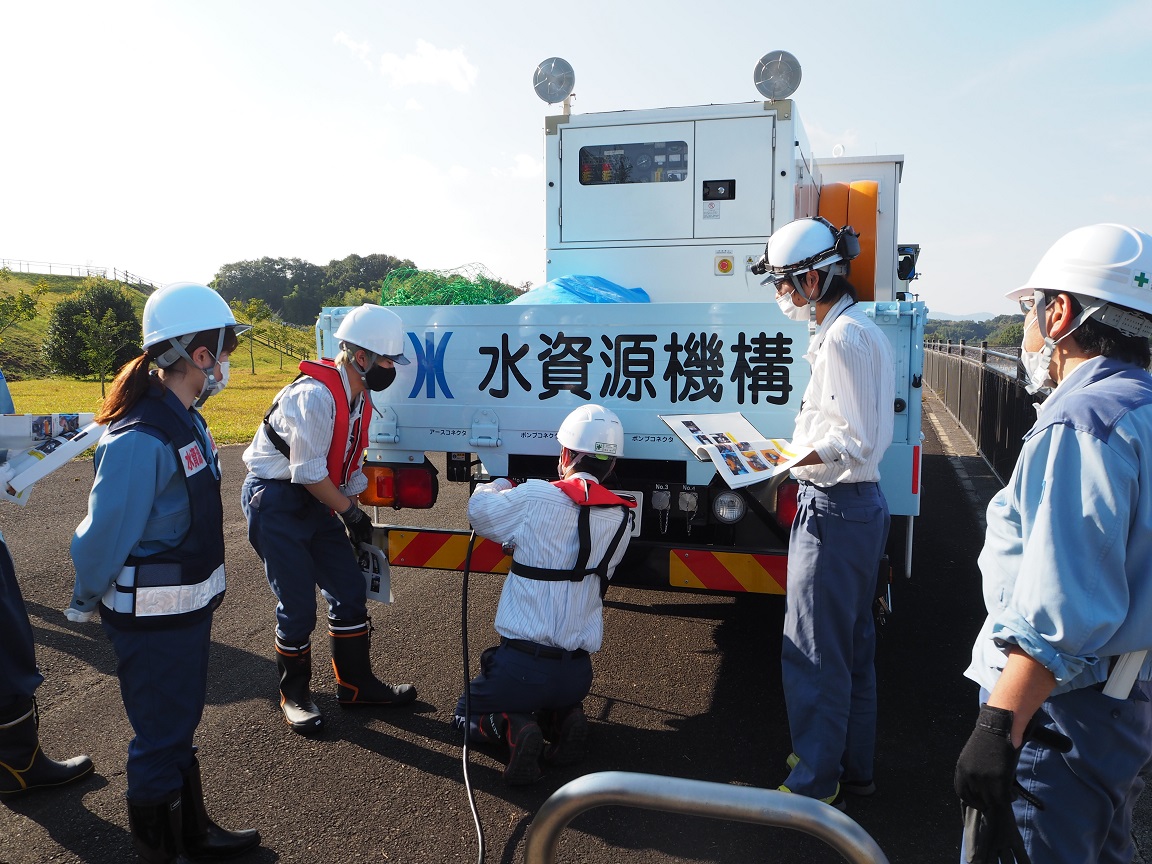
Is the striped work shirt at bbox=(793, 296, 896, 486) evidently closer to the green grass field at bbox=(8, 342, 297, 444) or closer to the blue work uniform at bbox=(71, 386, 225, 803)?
the blue work uniform at bbox=(71, 386, 225, 803)

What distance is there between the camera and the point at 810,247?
304 centimetres

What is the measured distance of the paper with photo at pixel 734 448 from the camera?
303 cm

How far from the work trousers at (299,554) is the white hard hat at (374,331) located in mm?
705

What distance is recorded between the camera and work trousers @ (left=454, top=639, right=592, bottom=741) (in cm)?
343

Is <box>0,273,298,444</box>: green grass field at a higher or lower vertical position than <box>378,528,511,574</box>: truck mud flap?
lower

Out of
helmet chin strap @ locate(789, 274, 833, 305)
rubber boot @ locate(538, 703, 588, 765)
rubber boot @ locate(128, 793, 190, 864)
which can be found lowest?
rubber boot @ locate(538, 703, 588, 765)

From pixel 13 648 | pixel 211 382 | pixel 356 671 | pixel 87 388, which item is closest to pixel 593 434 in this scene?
pixel 211 382

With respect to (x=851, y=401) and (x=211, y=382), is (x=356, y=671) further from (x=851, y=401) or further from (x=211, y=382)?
(x=851, y=401)

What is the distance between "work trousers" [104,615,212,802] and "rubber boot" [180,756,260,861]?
0.54ft

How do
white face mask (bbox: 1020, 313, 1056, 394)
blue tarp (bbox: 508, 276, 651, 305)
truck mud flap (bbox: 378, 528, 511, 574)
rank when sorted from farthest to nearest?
blue tarp (bbox: 508, 276, 651, 305) → truck mud flap (bbox: 378, 528, 511, 574) → white face mask (bbox: 1020, 313, 1056, 394)

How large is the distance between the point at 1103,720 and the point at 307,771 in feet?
9.66

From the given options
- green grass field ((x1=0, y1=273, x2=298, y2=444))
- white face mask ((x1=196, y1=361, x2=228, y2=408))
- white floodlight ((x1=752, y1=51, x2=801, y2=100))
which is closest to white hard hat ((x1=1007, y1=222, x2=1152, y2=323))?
white face mask ((x1=196, y1=361, x2=228, y2=408))

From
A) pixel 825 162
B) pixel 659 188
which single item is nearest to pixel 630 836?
pixel 659 188

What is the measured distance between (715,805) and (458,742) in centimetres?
242
